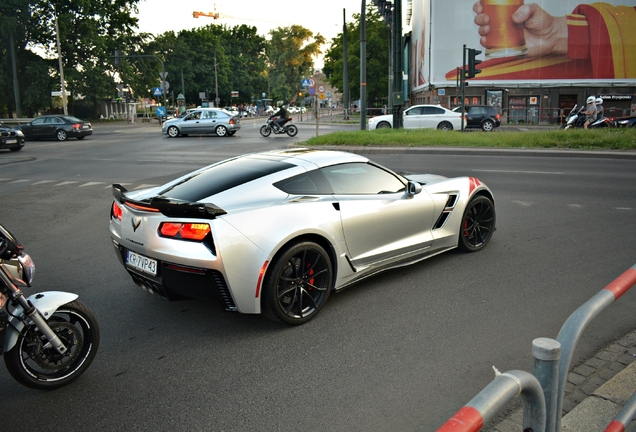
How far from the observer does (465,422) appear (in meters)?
1.56

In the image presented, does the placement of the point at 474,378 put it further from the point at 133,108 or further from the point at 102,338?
the point at 133,108

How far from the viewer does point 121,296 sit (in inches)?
214

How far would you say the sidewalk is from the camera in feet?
10.2

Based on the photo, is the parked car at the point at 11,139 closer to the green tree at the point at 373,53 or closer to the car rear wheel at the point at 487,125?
the car rear wheel at the point at 487,125

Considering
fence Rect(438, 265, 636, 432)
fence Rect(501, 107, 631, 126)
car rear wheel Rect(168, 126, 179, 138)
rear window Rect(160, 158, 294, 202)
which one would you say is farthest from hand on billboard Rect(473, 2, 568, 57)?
fence Rect(438, 265, 636, 432)

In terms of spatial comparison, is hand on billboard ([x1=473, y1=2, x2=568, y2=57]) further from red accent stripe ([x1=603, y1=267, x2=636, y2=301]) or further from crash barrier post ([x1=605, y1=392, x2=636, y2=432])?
crash barrier post ([x1=605, y1=392, x2=636, y2=432])

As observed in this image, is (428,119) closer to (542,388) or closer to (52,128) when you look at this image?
(52,128)

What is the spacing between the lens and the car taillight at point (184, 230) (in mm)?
4270

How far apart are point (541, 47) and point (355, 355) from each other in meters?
47.1

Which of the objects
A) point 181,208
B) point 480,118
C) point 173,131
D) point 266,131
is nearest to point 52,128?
point 173,131

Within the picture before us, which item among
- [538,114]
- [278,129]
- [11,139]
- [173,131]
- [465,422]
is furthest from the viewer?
[538,114]

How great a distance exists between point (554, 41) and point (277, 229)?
47.4 m

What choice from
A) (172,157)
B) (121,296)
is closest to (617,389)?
(121,296)

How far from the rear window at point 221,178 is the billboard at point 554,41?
42.8m
